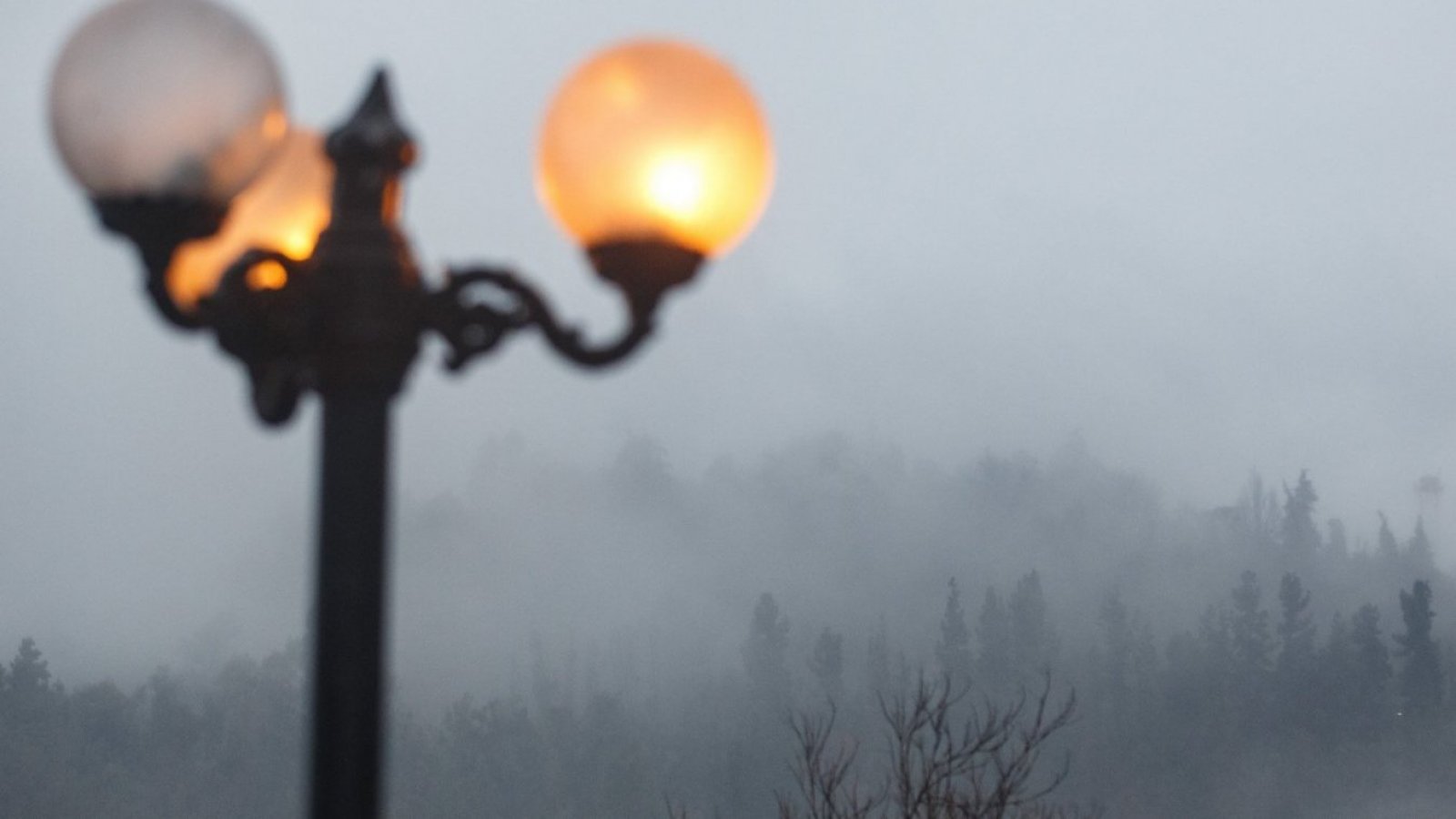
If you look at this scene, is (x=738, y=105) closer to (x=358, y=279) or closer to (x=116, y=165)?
(x=358, y=279)

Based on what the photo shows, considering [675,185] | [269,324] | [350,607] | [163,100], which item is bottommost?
[350,607]

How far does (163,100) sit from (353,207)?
365mm

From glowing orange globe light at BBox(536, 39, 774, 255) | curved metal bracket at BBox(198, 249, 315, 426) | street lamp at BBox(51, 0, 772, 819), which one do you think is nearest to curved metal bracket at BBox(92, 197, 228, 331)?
street lamp at BBox(51, 0, 772, 819)

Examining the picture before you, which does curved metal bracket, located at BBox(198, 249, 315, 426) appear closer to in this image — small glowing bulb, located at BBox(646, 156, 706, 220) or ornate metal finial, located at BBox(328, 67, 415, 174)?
ornate metal finial, located at BBox(328, 67, 415, 174)

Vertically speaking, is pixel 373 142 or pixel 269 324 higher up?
pixel 373 142

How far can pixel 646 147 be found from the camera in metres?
3.31

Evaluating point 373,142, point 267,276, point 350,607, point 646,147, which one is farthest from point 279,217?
point 350,607

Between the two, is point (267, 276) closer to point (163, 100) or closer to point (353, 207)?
point (353, 207)

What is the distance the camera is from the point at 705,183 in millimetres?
3352

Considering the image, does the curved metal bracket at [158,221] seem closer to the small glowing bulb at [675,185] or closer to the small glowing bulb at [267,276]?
the small glowing bulb at [267,276]

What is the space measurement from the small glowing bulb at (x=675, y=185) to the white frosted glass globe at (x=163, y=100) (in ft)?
2.26

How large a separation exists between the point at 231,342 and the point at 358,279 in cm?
31

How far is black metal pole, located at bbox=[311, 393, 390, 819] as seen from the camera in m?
3.00

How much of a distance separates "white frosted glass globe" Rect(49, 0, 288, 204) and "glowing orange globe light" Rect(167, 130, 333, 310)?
404mm
